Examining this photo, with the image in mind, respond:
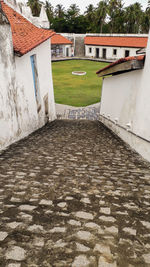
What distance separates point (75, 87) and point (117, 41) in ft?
79.0

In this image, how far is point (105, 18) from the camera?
183 ft

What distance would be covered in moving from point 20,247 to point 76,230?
0.65m

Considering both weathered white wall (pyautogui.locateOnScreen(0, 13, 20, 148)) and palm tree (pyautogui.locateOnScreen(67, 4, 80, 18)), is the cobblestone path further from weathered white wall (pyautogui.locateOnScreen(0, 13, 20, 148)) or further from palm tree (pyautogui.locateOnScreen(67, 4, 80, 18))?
palm tree (pyautogui.locateOnScreen(67, 4, 80, 18))

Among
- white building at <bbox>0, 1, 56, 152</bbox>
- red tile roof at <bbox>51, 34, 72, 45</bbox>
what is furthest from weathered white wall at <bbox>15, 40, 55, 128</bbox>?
red tile roof at <bbox>51, 34, 72, 45</bbox>

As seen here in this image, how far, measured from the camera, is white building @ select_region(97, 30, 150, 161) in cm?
661

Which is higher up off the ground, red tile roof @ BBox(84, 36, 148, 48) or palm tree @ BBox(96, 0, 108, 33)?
palm tree @ BBox(96, 0, 108, 33)

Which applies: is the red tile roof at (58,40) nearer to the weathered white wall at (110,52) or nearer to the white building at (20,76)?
the weathered white wall at (110,52)

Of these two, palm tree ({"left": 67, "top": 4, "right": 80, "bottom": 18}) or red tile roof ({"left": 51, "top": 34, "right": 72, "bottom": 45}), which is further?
palm tree ({"left": 67, "top": 4, "right": 80, "bottom": 18})

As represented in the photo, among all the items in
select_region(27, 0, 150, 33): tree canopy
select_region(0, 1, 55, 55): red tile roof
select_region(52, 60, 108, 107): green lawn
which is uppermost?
select_region(27, 0, 150, 33): tree canopy

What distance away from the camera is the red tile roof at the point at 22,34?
26.0 feet

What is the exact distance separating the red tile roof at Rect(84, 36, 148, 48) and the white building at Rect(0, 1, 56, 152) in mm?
32167

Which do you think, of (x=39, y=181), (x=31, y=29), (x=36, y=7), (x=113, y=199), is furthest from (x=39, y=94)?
(x=36, y=7)

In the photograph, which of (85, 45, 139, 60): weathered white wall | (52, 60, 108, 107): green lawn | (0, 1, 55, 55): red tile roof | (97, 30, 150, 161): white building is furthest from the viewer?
(85, 45, 139, 60): weathered white wall

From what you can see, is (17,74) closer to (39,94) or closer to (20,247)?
(39,94)
